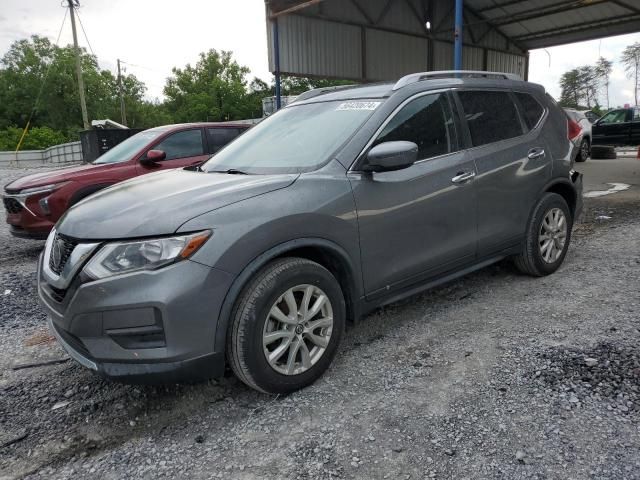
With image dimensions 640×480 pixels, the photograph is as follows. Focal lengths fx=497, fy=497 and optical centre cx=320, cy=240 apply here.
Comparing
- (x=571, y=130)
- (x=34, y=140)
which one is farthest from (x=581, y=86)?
(x=571, y=130)

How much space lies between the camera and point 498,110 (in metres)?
4.02

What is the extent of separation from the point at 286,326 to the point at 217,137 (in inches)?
204

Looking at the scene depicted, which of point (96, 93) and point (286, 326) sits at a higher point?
point (96, 93)

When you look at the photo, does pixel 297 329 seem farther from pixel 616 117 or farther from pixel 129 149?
pixel 616 117

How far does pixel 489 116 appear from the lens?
3.92m

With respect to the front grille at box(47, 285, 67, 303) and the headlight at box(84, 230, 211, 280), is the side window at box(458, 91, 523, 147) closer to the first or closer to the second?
the headlight at box(84, 230, 211, 280)

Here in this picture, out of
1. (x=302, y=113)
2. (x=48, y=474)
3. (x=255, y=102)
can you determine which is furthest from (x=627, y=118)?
(x=255, y=102)

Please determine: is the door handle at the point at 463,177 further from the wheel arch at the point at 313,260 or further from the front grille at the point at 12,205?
the front grille at the point at 12,205

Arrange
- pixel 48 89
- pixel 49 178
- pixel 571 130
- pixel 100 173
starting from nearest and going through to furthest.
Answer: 1. pixel 571 130
2. pixel 49 178
3. pixel 100 173
4. pixel 48 89

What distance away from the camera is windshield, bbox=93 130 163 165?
664 centimetres

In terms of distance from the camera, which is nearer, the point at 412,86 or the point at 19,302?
the point at 412,86

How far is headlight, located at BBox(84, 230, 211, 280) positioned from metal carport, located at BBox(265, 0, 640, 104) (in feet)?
41.7

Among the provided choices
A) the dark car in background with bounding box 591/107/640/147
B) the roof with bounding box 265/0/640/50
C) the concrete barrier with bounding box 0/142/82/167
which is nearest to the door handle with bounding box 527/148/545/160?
the roof with bounding box 265/0/640/50

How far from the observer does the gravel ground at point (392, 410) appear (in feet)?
7.23
